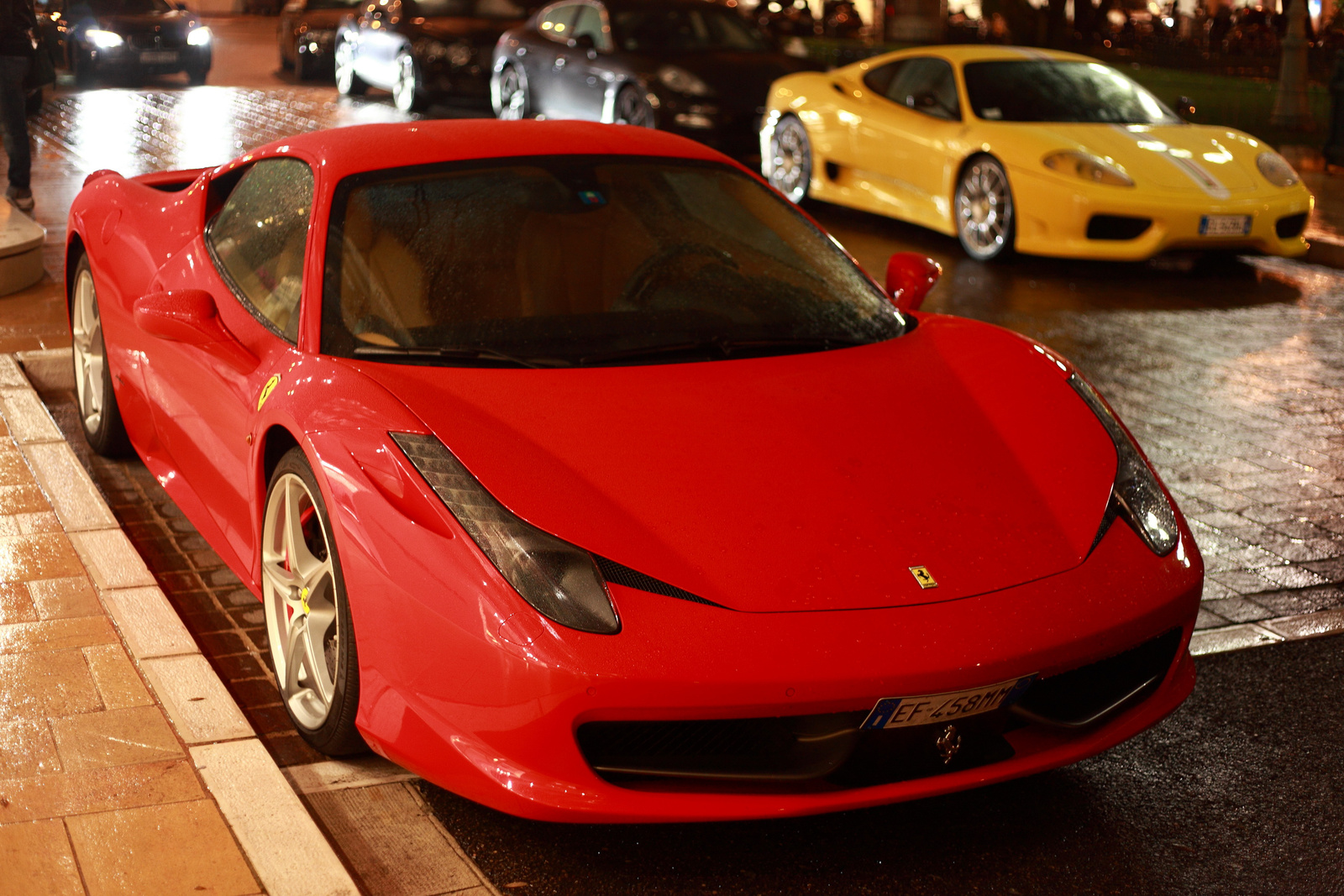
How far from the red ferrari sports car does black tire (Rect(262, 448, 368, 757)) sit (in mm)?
12

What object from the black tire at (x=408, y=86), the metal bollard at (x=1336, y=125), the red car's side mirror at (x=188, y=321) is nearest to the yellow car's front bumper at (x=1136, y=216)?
the metal bollard at (x=1336, y=125)

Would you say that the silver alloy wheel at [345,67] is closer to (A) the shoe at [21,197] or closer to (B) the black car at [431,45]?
(B) the black car at [431,45]

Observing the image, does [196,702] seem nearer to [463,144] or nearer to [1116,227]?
[463,144]

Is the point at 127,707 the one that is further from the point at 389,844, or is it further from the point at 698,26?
the point at 698,26

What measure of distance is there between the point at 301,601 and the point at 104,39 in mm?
17317

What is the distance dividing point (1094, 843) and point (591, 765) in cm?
113

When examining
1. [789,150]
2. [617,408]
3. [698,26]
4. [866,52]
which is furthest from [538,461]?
[866,52]

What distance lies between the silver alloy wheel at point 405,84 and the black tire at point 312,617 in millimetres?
14029

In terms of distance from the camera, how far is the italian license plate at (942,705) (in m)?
2.80

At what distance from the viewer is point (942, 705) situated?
2.84 metres

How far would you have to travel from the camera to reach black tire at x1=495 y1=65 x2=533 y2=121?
49.3ft

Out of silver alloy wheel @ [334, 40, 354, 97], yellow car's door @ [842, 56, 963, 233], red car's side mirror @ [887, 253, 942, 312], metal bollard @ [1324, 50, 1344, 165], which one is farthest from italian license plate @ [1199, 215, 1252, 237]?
silver alloy wheel @ [334, 40, 354, 97]

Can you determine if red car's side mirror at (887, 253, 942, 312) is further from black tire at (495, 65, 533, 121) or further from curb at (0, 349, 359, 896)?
black tire at (495, 65, 533, 121)

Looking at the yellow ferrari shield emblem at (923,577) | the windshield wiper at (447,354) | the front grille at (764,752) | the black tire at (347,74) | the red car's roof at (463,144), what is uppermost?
the red car's roof at (463,144)
